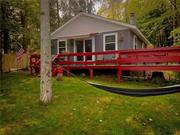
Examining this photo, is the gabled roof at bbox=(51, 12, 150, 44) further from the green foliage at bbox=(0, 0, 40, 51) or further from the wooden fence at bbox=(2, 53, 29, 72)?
the wooden fence at bbox=(2, 53, 29, 72)

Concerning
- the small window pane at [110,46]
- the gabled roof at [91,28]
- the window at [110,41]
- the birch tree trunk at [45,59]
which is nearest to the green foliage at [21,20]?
the gabled roof at [91,28]

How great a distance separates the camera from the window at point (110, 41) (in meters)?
12.4

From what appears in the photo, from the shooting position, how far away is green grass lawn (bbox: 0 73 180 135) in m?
4.34

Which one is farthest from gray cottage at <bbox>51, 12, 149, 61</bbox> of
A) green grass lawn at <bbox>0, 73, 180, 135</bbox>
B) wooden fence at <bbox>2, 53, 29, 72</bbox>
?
green grass lawn at <bbox>0, 73, 180, 135</bbox>

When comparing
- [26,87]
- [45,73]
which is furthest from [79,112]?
[26,87]

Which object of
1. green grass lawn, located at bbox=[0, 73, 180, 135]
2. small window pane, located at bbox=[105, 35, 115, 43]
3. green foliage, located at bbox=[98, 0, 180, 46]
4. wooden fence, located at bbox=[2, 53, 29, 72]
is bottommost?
green grass lawn, located at bbox=[0, 73, 180, 135]

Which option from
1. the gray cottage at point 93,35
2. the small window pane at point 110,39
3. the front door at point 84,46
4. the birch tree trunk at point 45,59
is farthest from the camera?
the front door at point 84,46

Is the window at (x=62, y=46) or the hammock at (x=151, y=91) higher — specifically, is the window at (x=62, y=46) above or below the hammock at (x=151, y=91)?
above

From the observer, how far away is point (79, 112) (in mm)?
4988

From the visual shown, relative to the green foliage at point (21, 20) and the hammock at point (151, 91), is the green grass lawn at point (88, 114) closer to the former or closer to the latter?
the hammock at point (151, 91)

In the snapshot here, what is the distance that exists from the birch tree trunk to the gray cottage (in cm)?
715

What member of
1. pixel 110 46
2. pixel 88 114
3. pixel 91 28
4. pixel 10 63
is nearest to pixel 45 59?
pixel 88 114

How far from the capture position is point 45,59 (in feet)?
17.7

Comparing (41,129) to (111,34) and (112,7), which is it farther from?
(112,7)
